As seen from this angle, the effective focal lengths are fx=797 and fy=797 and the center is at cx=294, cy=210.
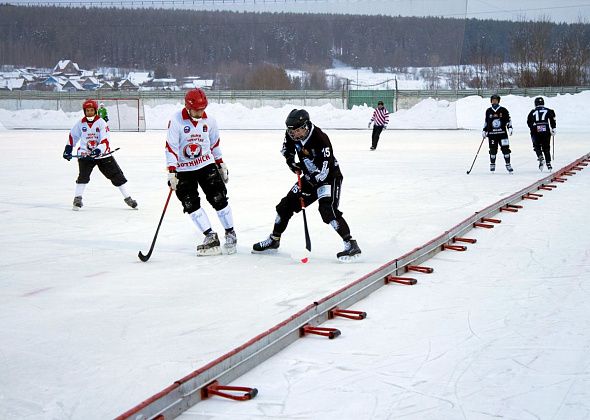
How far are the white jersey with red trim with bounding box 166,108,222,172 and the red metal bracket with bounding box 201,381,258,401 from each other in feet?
12.2

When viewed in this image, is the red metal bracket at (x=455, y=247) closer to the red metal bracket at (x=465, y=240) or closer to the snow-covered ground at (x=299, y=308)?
the snow-covered ground at (x=299, y=308)

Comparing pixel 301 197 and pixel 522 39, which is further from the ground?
pixel 522 39

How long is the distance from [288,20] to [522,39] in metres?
18.1

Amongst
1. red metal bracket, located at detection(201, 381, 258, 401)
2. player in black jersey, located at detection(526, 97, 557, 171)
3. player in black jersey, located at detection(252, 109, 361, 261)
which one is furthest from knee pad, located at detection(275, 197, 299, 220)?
player in black jersey, located at detection(526, 97, 557, 171)

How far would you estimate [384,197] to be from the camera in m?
11.5

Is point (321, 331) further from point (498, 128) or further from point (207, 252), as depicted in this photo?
point (498, 128)

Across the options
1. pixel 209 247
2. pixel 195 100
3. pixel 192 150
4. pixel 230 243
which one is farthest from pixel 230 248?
pixel 195 100

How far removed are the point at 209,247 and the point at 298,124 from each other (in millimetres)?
1480

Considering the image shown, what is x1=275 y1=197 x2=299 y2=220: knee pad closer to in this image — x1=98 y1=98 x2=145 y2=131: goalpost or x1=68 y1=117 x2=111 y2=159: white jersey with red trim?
x1=68 y1=117 x2=111 y2=159: white jersey with red trim

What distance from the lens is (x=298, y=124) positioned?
6.57 metres

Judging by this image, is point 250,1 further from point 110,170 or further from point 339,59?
point 110,170

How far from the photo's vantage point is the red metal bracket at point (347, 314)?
4957mm

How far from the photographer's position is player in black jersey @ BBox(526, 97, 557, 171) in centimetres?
1538

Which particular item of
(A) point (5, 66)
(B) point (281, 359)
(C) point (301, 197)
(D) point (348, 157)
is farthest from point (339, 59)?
(B) point (281, 359)
